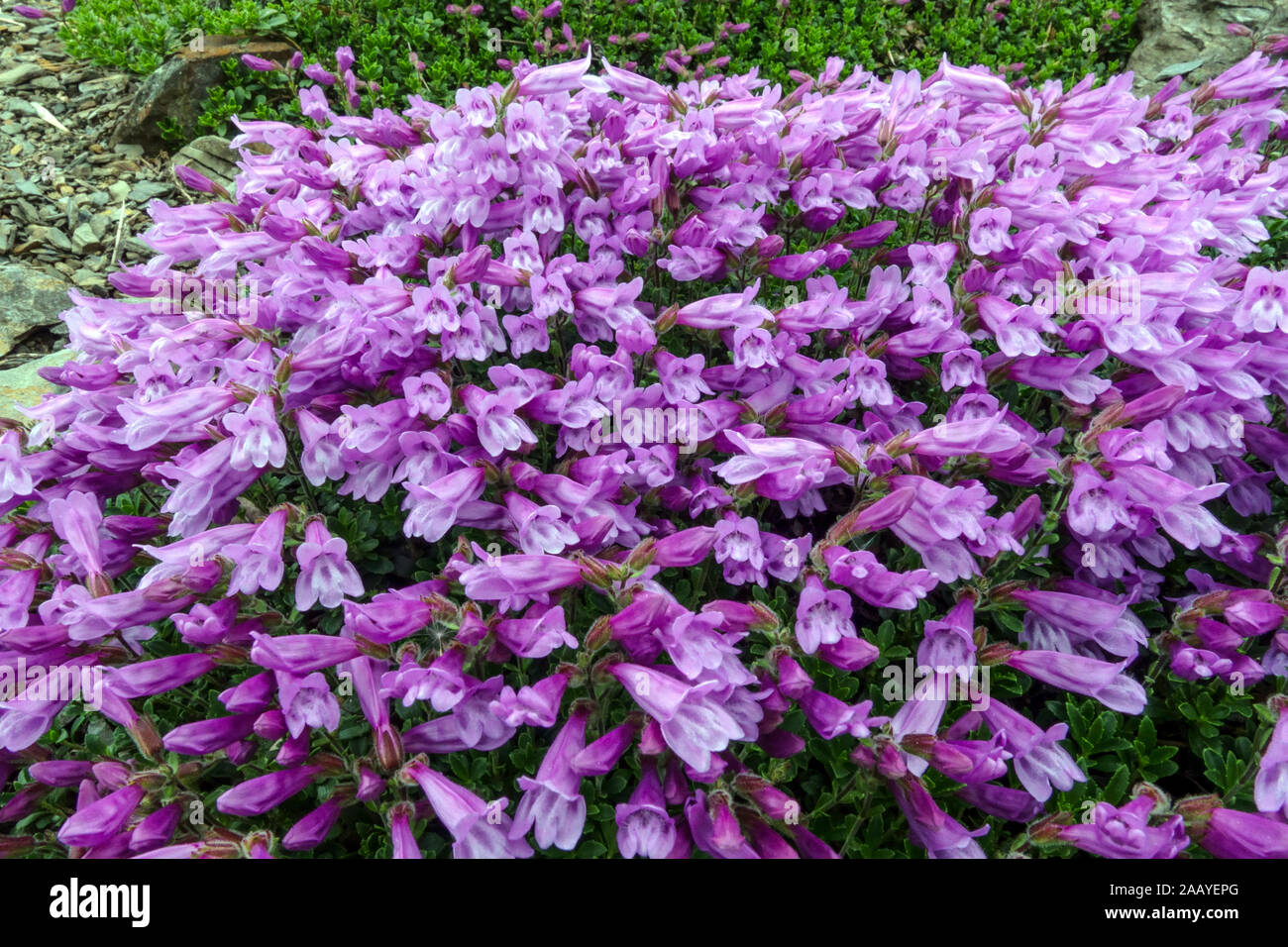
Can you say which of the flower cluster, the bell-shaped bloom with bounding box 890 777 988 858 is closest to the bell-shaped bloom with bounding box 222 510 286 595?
the flower cluster

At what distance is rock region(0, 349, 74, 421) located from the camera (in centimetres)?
410

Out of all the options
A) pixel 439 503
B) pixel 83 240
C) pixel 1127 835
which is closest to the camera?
pixel 1127 835

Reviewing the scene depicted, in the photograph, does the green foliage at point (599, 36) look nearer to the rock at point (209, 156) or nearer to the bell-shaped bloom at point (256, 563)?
the rock at point (209, 156)

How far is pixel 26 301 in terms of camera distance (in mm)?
4840

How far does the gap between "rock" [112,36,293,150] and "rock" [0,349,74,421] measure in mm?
2342

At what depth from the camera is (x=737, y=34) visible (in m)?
6.41

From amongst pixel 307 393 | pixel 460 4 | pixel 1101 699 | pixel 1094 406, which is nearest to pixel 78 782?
pixel 307 393

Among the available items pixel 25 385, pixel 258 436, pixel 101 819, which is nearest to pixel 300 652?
pixel 101 819

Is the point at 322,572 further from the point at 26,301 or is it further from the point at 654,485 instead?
the point at 26,301

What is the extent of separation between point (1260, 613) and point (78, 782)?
2.77 metres

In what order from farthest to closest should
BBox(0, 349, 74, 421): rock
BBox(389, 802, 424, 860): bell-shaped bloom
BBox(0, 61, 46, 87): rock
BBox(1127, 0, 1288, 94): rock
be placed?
BBox(0, 61, 46, 87): rock
BBox(1127, 0, 1288, 94): rock
BBox(0, 349, 74, 421): rock
BBox(389, 802, 424, 860): bell-shaped bloom

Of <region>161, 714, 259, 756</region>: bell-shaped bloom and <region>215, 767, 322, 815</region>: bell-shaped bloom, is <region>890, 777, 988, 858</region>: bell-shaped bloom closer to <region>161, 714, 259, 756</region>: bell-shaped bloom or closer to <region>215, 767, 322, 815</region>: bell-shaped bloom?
<region>215, 767, 322, 815</region>: bell-shaped bloom

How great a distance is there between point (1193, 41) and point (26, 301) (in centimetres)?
699

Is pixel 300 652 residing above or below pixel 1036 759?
above
